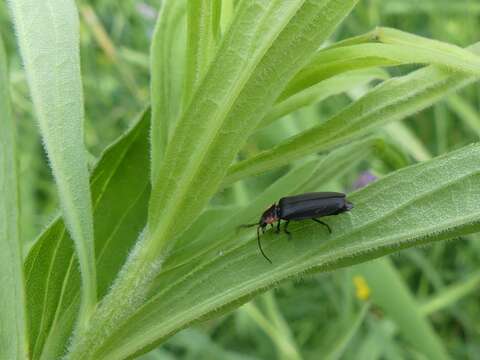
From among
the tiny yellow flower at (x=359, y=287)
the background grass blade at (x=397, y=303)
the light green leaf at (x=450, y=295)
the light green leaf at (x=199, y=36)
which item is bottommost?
the background grass blade at (x=397, y=303)

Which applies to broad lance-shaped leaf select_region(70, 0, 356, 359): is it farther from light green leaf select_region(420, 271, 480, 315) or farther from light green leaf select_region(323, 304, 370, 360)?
light green leaf select_region(420, 271, 480, 315)

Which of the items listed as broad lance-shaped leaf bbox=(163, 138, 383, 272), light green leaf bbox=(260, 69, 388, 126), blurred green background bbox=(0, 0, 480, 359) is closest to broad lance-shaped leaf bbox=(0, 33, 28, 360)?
broad lance-shaped leaf bbox=(163, 138, 383, 272)

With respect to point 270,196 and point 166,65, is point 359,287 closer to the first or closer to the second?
point 270,196

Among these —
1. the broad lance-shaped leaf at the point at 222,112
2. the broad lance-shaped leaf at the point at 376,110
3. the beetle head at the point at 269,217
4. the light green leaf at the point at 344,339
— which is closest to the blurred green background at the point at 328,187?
the light green leaf at the point at 344,339

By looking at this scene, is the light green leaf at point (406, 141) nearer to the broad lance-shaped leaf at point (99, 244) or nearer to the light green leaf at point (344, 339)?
the light green leaf at point (344, 339)

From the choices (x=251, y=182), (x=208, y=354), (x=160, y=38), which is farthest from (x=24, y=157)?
(x=160, y=38)

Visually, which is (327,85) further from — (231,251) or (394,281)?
(394,281)

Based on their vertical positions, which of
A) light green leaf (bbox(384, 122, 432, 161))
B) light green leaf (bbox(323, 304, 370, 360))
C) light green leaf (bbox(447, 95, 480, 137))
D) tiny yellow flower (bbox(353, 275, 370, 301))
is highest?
light green leaf (bbox(447, 95, 480, 137))

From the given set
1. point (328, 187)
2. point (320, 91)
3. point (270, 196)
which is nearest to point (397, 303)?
point (328, 187)
